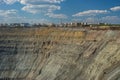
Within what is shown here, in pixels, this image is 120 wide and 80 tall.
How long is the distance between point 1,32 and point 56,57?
100.0ft

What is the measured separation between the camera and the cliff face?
71.8 metres

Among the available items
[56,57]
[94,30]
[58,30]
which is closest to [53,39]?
[58,30]

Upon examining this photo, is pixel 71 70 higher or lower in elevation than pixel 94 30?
lower

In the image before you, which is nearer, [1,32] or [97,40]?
[97,40]

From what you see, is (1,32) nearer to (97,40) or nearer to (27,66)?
(27,66)

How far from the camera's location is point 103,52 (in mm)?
74438

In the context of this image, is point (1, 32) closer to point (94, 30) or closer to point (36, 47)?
point (36, 47)

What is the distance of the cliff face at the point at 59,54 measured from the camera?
71.8m

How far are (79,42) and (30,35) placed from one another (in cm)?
2473

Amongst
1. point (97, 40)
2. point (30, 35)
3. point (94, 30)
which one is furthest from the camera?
point (30, 35)

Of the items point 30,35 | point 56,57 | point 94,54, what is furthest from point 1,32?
point 94,54

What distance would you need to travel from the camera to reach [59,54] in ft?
292

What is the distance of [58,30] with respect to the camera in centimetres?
9975

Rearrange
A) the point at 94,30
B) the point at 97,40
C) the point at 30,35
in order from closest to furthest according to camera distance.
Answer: the point at 97,40
the point at 94,30
the point at 30,35
